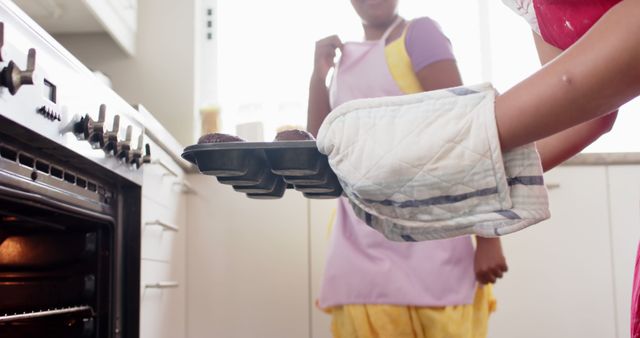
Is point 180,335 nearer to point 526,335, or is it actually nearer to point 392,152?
point 526,335

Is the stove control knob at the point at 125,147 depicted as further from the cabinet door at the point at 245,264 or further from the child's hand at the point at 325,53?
the cabinet door at the point at 245,264

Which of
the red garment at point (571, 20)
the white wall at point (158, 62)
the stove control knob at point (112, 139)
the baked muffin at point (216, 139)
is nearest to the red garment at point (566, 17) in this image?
the red garment at point (571, 20)

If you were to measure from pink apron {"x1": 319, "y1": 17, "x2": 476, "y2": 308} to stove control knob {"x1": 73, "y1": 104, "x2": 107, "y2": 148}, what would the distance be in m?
0.47

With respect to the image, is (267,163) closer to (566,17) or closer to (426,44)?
(566,17)

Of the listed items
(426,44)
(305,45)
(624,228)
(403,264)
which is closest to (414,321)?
(403,264)

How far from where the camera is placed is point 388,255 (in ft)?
3.75

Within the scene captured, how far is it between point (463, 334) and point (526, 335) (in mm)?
690

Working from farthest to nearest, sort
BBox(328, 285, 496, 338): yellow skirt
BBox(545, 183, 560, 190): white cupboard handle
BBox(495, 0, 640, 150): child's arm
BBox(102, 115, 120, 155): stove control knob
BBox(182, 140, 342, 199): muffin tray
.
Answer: BBox(545, 183, 560, 190): white cupboard handle → BBox(328, 285, 496, 338): yellow skirt → BBox(102, 115, 120, 155): stove control knob → BBox(182, 140, 342, 199): muffin tray → BBox(495, 0, 640, 150): child's arm

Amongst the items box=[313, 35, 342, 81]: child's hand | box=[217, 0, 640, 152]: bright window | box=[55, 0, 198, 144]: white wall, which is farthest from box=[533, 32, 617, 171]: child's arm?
box=[217, 0, 640, 152]: bright window

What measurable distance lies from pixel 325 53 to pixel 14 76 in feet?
2.49

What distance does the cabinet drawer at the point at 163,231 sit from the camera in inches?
48.5

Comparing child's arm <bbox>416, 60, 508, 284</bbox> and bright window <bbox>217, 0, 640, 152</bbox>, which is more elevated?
bright window <bbox>217, 0, 640, 152</bbox>

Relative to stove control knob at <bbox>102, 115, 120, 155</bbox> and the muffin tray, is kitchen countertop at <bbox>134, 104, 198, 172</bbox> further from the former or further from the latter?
the muffin tray

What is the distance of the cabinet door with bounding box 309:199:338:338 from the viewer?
1697 mm
